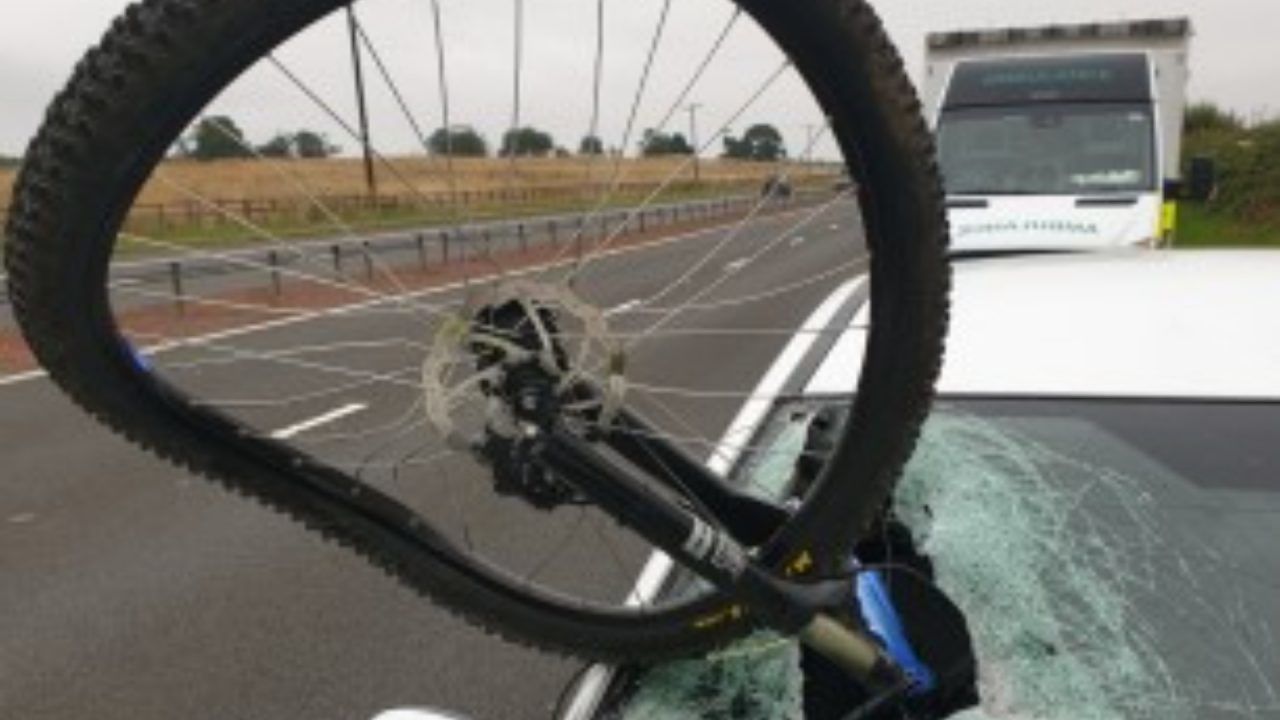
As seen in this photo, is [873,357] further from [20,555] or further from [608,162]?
[20,555]

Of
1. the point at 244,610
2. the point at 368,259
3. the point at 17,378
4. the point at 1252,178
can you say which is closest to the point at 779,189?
the point at 368,259

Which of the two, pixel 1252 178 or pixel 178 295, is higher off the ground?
pixel 178 295

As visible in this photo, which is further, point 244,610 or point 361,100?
point 244,610

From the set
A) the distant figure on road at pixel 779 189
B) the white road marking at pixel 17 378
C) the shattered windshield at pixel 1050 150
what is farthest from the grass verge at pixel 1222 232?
the distant figure on road at pixel 779 189

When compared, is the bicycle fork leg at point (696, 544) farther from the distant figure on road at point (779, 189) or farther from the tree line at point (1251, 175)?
the tree line at point (1251, 175)

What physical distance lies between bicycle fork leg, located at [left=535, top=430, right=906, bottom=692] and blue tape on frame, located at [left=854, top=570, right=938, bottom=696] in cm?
26

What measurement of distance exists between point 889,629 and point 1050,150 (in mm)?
12056

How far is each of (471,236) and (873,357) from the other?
553 mm

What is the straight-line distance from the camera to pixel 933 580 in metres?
2.32

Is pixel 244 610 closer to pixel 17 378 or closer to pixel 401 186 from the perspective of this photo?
pixel 401 186

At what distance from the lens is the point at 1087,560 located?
7.64 ft

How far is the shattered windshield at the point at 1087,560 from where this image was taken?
6.84ft

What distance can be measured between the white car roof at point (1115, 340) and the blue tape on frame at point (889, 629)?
14.7 inches

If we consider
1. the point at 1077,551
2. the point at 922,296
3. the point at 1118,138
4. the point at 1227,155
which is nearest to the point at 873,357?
the point at 922,296
